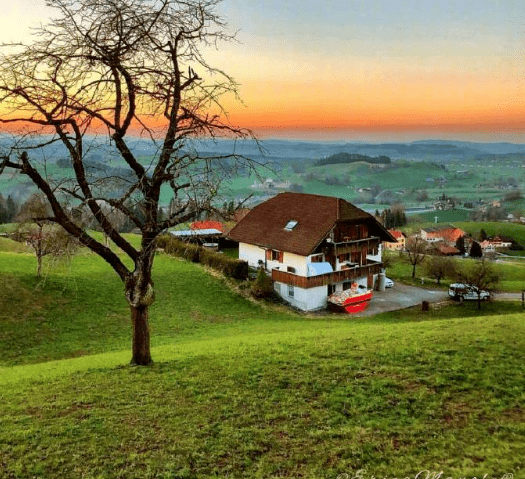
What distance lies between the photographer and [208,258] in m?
39.6

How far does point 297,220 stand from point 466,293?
45.7 feet

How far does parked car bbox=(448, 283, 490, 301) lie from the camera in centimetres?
3472

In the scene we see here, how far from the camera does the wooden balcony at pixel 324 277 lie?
109 feet

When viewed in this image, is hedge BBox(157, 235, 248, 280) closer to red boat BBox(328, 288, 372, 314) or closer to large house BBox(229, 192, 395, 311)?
large house BBox(229, 192, 395, 311)

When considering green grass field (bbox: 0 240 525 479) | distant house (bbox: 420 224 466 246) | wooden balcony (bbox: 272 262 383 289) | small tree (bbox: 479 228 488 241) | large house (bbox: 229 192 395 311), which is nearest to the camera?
green grass field (bbox: 0 240 525 479)

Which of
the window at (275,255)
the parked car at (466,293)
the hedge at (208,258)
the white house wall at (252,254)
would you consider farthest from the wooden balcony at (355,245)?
the hedge at (208,258)

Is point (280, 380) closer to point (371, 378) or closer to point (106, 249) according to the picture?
point (371, 378)

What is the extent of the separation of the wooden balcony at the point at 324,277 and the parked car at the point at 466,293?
6129mm

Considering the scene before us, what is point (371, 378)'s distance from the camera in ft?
34.6

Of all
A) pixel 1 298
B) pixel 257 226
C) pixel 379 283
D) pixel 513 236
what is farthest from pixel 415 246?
pixel 513 236

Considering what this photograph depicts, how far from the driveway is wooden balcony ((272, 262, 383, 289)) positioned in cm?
221

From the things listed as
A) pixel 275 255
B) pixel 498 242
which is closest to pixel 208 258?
pixel 275 255

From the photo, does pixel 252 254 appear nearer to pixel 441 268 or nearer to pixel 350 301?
pixel 350 301

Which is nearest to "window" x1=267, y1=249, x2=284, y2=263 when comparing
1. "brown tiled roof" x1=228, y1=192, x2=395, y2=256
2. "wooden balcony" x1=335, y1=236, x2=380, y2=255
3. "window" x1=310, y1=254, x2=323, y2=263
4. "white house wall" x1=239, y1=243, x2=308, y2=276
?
"white house wall" x1=239, y1=243, x2=308, y2=276
